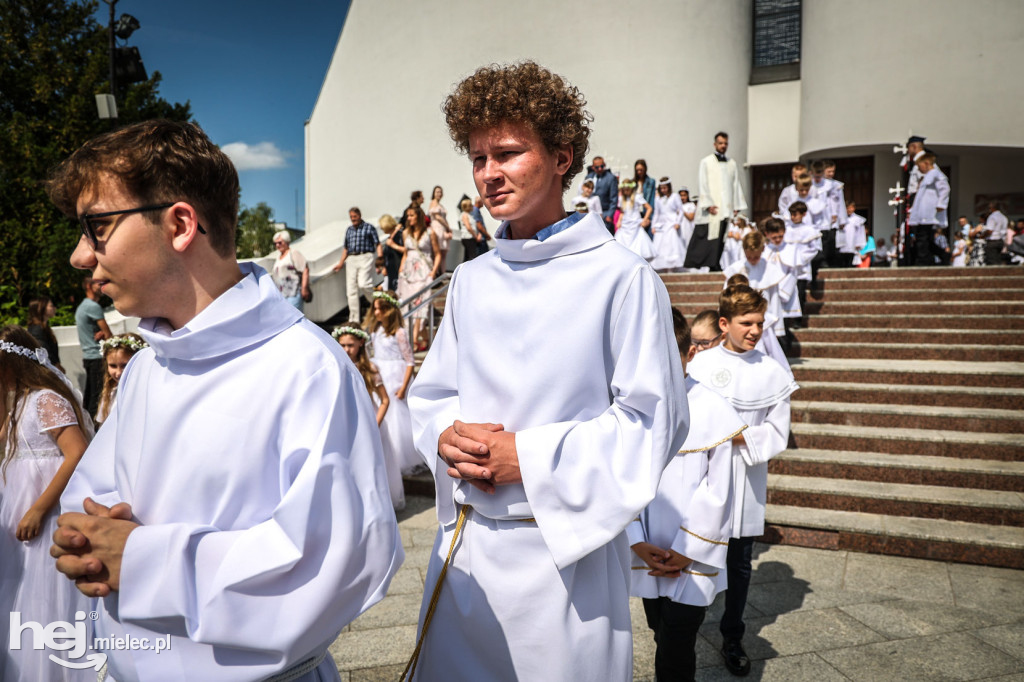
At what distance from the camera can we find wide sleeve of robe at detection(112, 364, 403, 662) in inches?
47.5

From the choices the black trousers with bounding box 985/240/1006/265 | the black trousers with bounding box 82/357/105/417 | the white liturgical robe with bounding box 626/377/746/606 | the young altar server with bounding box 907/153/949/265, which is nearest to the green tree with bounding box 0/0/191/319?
the black trousers with bounding box 82/357/105/417

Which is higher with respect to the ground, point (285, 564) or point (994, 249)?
point (994, 249)

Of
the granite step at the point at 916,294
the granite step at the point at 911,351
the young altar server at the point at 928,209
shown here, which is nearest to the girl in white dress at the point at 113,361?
the granite step at the point at 911,351

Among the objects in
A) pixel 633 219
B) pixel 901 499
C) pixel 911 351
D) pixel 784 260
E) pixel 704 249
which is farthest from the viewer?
pixel 704 249

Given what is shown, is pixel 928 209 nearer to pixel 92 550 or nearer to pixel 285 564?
pixel 285 564

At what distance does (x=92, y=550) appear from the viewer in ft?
4.20

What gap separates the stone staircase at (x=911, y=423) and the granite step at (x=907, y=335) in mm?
13

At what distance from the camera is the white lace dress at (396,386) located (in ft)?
23.4

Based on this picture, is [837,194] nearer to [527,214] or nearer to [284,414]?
[527,214]

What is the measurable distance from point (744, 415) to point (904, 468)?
10.8 ft

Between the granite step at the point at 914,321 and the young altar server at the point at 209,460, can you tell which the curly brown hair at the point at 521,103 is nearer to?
the young altar server at the point at 209,460

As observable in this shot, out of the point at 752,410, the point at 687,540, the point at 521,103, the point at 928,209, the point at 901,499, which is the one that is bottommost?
the point at 901,499

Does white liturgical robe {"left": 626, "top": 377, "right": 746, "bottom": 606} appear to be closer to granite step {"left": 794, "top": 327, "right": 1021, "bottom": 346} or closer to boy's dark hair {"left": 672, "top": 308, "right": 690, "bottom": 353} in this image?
boy's dark hair {"left": 672, "top": 308, "right": 690, "bottom": 353}

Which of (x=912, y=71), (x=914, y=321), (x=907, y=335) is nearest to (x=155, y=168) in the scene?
(x=907, y=335)
